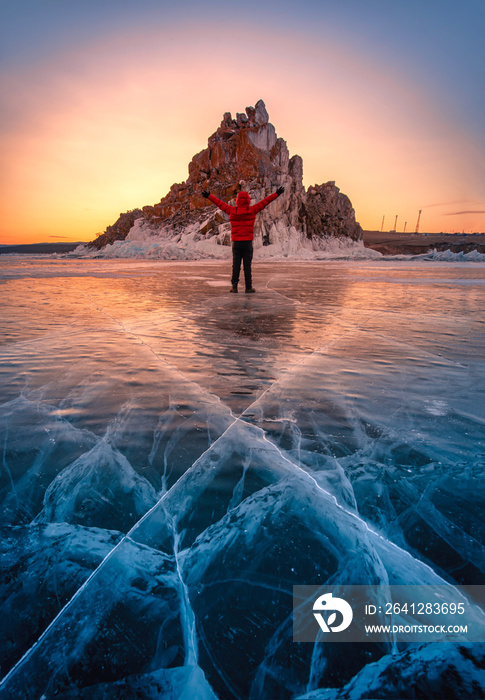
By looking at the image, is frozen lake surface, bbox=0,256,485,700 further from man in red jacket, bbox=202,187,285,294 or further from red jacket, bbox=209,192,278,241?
red jacket, bbox=209,192,278,241

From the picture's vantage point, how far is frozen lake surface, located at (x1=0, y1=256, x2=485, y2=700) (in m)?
0.77

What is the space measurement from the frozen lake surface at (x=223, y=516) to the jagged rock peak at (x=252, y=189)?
145 feet

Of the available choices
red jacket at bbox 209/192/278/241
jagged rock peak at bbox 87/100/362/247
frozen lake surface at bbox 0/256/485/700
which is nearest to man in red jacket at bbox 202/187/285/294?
red jacket at bbox 209/192/278/241

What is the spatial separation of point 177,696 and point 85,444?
1058 mm

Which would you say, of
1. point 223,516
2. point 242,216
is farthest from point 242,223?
point 223,516

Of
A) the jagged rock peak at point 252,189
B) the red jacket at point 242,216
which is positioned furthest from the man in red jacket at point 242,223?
the jagged rock peak at point 252,189

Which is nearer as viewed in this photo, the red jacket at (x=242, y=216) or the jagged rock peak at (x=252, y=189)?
the red jacket at (x=242, y=216)

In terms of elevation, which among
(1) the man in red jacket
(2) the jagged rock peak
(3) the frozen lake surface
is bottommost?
(3) the frozen lake surface

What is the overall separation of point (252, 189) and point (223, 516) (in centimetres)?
5284

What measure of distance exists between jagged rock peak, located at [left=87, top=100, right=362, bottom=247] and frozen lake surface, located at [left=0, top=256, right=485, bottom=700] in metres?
44.1

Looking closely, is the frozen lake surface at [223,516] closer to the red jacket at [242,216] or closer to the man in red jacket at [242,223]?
the man in red jacket at [242,223]

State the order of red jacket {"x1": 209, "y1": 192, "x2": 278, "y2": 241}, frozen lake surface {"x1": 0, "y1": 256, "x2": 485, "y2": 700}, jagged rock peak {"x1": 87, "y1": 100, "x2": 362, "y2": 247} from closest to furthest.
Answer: frozen lake surface {"x1": 0, "y1": 256, "x2": 485, "y2": 700}
red jacket {"x1": 209, "y1": 192, "x2": 278, "y2": 241}
jagged rock peak {"x1": 87, "y1": 100, "x2": 362, "y2": 247}

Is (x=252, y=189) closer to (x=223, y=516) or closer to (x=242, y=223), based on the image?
(x=242, y=223)

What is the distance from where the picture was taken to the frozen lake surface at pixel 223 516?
0.77 m
